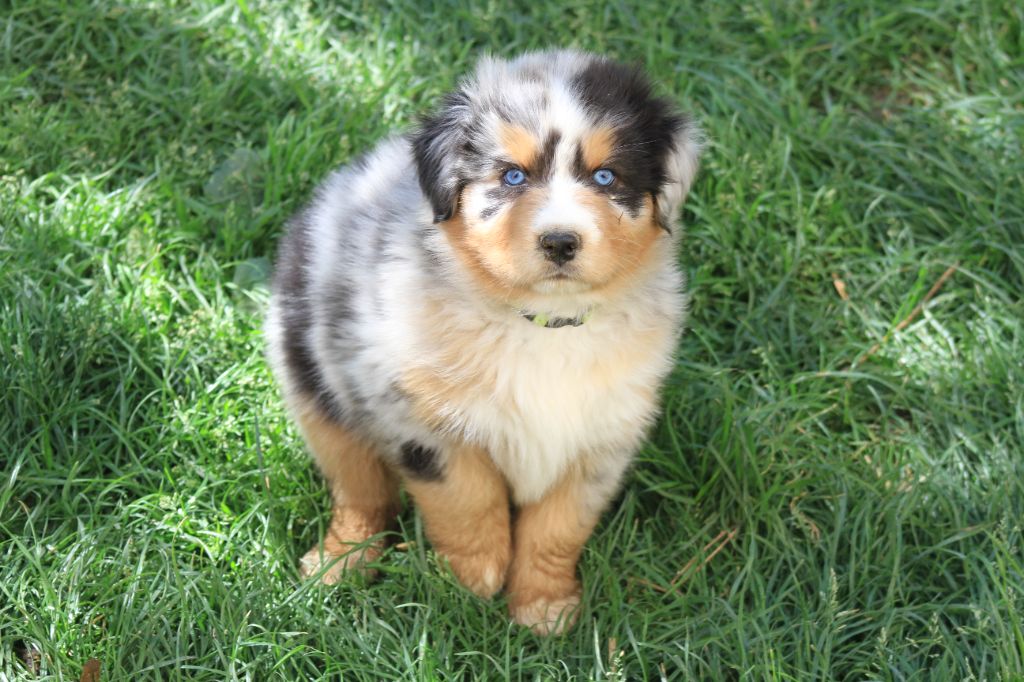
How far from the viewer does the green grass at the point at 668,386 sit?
3221 millimetres

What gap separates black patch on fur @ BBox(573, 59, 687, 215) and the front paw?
3.93 feet

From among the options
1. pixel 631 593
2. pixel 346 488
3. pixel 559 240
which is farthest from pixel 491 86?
pixel 631 593

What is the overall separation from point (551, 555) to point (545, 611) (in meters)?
0.16

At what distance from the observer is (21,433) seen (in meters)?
3.53

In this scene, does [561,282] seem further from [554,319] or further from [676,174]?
[676,174]

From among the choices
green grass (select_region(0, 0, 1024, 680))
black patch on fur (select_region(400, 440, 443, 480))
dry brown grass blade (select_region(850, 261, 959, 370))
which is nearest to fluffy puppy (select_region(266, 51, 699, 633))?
black patch on fur (select_region(400, 440, 443, 480))

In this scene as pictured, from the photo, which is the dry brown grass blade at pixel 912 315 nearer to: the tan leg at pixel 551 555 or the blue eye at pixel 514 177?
the tan leg at pixel 551 555

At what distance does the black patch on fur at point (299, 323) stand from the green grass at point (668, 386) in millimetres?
296

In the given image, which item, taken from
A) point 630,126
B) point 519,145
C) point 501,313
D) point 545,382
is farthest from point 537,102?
point 545,382

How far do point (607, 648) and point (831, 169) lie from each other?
208 centimetres

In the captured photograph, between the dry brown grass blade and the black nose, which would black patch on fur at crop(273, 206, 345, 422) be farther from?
the dry brown grass blade

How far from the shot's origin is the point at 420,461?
A: 3158 millimetres

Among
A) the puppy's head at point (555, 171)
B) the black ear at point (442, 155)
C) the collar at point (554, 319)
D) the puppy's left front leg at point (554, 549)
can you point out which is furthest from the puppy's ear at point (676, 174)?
the puppy's left front leg at point (554, 549)

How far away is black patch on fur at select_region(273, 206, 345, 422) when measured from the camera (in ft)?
11.1
